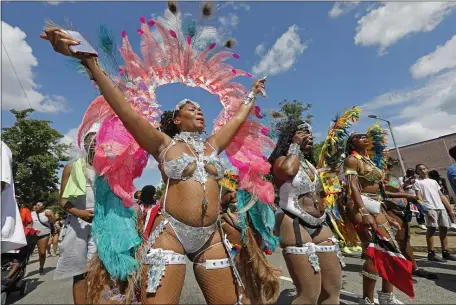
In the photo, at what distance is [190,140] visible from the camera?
236 centimetres

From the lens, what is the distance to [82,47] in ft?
6.27

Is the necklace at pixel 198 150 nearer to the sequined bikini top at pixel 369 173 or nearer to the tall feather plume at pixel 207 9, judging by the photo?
the tall feather plume at pixel 207 9

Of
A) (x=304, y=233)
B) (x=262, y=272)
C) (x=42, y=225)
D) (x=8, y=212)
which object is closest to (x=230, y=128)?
(x=304, y=233)

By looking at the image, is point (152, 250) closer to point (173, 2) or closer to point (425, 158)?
point (173, 2)

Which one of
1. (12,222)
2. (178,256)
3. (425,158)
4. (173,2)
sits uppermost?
(425,158)

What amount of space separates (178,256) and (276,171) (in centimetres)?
132

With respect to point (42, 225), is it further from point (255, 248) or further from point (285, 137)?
point (285, 137)

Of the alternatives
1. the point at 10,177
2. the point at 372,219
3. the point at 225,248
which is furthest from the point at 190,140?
the point at 372,219

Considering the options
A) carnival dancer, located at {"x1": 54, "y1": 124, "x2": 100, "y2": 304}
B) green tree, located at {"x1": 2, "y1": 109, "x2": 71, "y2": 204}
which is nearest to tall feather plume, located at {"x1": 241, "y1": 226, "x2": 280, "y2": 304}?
carnival dancer, located at {"x1": 54, "y1": 124, "x2": 100, "y2": 304}

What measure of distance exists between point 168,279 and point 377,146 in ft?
12.5

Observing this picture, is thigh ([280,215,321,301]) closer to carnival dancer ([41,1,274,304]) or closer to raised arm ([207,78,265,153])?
carnival dancer ([41,1,274,304])

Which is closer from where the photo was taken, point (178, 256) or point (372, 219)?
point (178, 256)

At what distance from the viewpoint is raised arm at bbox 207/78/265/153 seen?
249 cm

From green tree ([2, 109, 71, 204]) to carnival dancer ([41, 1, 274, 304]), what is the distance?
27.0m
